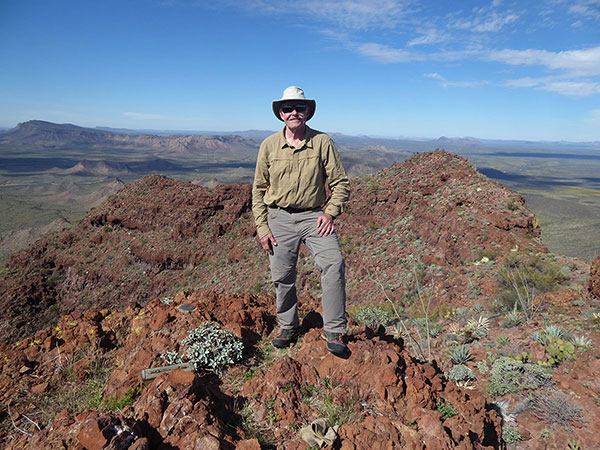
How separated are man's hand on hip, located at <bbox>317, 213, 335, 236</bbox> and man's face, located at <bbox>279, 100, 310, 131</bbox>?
92cm

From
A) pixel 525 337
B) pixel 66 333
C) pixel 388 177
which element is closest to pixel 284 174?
pixel 66 333

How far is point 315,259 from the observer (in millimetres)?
3295

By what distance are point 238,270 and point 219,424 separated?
1601 cm

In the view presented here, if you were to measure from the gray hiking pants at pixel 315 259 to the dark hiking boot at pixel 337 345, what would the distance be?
0.20 feet

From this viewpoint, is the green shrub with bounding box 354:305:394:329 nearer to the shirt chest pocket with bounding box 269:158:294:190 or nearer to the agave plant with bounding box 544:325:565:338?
the agave plant with bounding box 544:325:565:338

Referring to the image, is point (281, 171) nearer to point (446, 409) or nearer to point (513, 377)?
point (446, 409)

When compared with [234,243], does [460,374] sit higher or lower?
higher

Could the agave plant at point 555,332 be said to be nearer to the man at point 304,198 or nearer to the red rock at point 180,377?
the man at point 304,198

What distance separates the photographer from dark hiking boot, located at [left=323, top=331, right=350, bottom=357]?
3.22m

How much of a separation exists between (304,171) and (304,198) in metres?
0.27

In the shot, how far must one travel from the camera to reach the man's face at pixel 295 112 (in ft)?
10.3

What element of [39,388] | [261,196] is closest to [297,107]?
[261,196]

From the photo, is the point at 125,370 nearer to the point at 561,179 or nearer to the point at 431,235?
the point at 431,235

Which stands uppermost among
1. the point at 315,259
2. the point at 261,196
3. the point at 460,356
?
the point at 261,196
